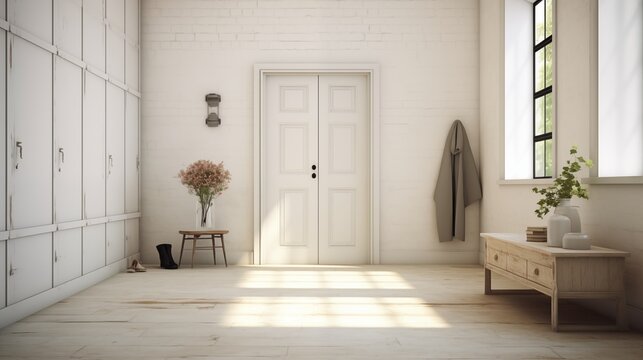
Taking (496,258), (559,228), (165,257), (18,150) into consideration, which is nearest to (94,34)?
(18,150)

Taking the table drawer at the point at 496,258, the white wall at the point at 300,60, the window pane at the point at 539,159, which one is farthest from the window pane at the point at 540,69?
the table drawer at the point at 496,258

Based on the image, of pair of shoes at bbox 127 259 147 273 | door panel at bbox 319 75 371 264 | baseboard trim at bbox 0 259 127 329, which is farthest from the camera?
door panel at bbox 319 75 371 264

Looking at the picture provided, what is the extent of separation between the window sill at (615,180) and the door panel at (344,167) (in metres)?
3.20

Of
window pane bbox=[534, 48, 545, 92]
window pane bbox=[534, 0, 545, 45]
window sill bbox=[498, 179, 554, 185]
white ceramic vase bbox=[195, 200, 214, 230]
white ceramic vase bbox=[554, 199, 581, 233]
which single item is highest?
window pane bbox=[534, 0, 545, 45]

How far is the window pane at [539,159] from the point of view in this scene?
5523 millimetres

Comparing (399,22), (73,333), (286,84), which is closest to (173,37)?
(286,84)

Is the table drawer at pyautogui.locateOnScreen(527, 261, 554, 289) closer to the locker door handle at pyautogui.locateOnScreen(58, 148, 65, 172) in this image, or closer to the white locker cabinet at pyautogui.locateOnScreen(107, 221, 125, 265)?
the locker door handle at pyautogui.locateOnScreen(58, 148, 65, 172)

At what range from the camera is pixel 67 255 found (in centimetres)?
471

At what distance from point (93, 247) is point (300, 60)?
10.7 feet

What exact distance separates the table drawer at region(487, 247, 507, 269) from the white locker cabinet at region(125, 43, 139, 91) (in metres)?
4.31

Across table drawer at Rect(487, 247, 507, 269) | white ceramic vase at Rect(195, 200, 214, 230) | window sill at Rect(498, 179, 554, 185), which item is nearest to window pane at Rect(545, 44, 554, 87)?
window sill at Rect(498, 179, 554, 185)

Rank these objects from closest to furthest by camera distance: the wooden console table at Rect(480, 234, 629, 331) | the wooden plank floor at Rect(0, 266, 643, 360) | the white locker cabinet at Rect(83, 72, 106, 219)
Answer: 1. the wooden plank floor at Rect(0, 266, 643, 360)
2. the wooden console table at Rect(480, 234, 629, 331)
3. the white locker cabinet at Rect(83, 72, 106, 219)

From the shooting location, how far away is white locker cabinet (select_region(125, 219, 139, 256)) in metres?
6.21

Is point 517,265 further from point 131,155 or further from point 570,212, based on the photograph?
point 131,155
